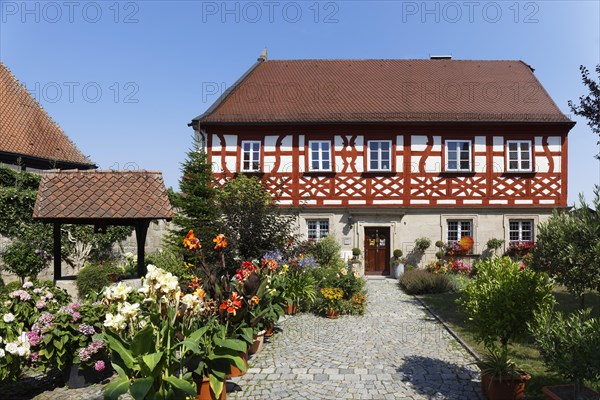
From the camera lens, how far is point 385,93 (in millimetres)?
17688

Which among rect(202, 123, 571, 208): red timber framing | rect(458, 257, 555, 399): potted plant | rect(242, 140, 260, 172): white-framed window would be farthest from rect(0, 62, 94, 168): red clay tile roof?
rect(458, 257, 555, 399): potted plant

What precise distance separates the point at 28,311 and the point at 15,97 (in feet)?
55.5

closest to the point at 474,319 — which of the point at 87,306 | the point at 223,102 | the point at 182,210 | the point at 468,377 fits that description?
the point at 468,377

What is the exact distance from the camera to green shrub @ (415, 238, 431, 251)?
1576 centimetres

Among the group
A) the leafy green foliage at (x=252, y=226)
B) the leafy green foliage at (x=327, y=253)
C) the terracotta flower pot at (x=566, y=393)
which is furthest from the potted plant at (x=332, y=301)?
the terracotta flower pot at (x=566, y=393)

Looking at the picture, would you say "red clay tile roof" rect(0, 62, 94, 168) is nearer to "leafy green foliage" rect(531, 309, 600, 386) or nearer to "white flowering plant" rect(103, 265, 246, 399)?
"white flowering plant" rect(103, 265, 246, 399)

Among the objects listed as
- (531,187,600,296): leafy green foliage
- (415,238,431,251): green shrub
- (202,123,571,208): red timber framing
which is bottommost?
(415,238,431,251): green shrub

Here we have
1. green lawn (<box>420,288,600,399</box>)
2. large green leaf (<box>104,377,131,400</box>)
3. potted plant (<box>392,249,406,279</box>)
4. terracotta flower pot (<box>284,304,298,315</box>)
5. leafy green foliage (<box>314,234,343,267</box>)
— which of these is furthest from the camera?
potted plant (<box>392,249,406,279</box>)

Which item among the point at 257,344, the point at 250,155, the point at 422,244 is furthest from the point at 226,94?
the point at 257,344

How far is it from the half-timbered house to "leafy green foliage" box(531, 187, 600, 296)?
987cm

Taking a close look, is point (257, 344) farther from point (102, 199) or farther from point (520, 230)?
point (520, 230)

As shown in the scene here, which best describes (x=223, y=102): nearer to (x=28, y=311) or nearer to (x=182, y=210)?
(x=182, y=210)

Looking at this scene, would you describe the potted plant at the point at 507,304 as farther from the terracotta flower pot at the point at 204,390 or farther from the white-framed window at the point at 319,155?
the white-framed window at the point at 319,155

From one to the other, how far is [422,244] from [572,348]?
11.8 metres
